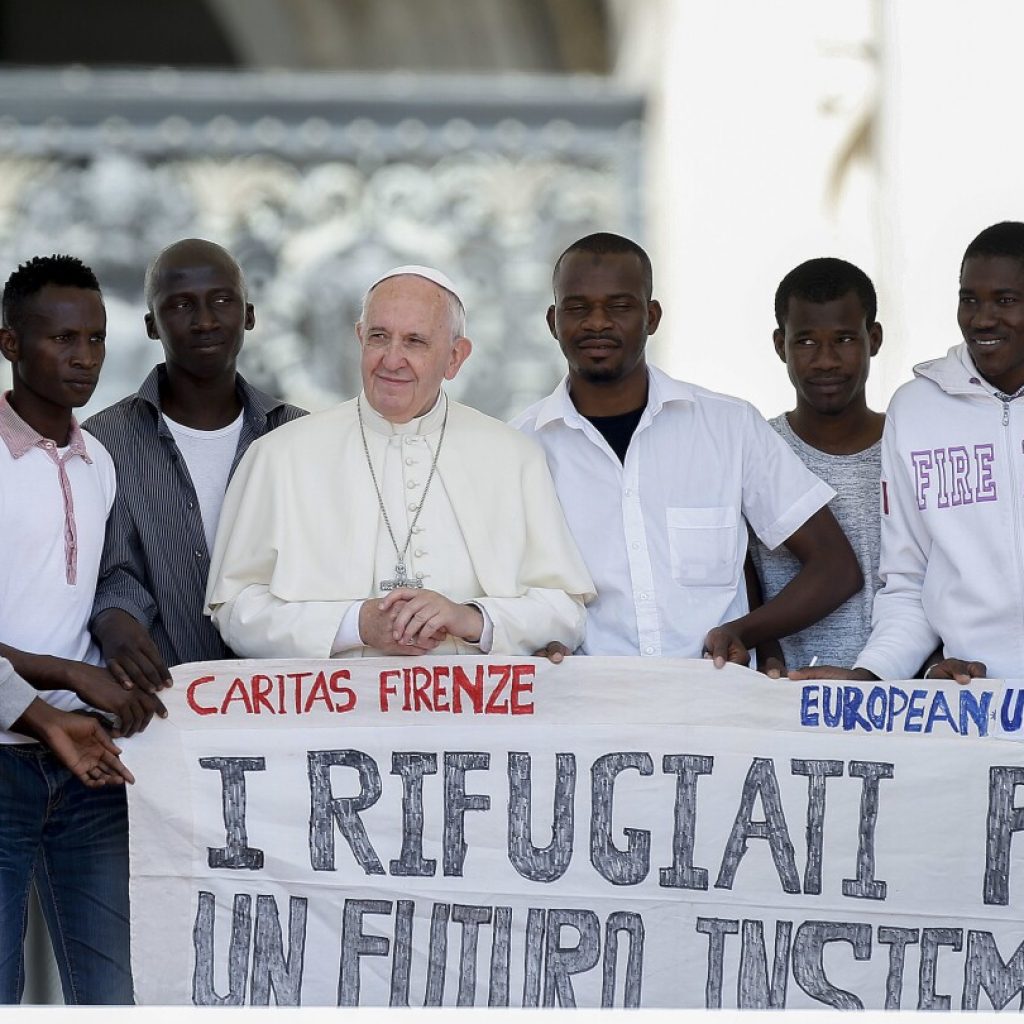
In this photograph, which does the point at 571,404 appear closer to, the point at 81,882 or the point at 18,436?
the point at 18,436

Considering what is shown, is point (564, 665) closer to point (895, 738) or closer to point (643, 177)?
point (895, 738)

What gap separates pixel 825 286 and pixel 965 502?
901mm

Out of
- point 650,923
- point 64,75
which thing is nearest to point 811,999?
point 650,923

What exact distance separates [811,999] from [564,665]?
3.29 ft

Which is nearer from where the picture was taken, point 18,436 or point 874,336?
point 18,436

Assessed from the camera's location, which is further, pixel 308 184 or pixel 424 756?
pixel 308 184

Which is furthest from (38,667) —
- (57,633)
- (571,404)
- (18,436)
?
(571,404)

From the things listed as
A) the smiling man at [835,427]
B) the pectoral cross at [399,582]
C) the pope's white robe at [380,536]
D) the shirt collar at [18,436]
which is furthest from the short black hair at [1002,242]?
the shirt collar at [18,436]

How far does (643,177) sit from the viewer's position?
12.6 meters

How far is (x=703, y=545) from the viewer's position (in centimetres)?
570

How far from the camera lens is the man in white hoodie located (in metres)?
5.43

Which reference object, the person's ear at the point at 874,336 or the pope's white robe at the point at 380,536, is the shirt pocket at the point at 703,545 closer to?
the pope's white robe at the point at 380,536

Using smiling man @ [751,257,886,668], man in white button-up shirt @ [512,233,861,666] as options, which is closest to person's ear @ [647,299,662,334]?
man in white button-up shirt @ [512,233,861,666]

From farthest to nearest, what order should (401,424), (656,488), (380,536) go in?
(656,488) → (401,424) → (380,536)
